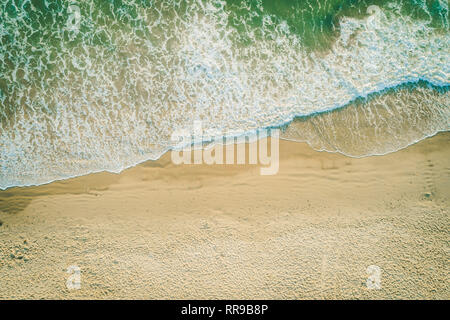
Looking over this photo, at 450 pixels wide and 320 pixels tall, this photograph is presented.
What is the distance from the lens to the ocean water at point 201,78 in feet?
13.2

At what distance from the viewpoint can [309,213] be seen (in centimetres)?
376

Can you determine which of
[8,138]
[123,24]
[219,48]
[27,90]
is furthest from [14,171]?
[219,48]

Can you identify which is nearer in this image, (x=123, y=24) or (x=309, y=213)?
(x=309, y=213)

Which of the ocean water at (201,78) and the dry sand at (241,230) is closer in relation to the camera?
the dry sand at (241,230)

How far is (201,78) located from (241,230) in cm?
232

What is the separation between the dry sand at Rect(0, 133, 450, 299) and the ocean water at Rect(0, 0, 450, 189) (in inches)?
13.7

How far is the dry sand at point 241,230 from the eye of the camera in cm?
343

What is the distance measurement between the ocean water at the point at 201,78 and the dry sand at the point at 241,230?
0.35 metres

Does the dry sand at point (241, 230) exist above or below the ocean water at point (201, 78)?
below
